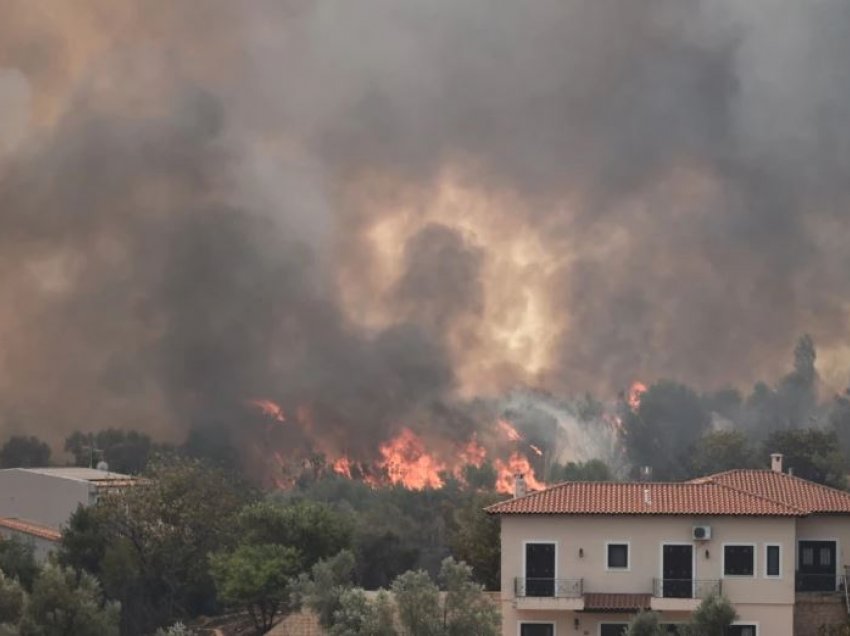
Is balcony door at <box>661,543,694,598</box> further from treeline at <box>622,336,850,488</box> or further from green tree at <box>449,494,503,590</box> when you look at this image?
treeline at <box>622,336,850,488</box>

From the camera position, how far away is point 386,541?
61062 millimetres

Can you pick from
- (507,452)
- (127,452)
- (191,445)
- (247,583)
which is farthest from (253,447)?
(247,583)

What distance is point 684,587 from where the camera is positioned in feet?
145

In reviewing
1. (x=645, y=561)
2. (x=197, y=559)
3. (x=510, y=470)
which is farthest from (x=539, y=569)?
(x=510, y=470)

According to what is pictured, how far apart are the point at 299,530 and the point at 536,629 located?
10.9 metres

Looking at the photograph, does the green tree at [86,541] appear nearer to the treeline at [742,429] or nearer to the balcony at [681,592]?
the balcony at [681,592]

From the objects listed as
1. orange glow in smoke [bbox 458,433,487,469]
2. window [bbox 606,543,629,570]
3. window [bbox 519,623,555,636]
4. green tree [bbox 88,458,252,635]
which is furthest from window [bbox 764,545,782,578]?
orange glow in smoke [bbox 458,433,487,469]

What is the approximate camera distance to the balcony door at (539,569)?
44.4 meters

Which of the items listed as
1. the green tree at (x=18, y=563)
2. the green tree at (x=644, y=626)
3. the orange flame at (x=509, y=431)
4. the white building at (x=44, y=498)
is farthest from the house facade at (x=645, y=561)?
the orange flame at (x=509, y=431)

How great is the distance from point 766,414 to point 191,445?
41782 mm

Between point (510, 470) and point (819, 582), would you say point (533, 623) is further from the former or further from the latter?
point (510, 470)

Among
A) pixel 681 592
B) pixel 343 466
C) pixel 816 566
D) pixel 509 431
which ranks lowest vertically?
pixel 681 592

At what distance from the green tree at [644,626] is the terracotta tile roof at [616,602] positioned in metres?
2.61

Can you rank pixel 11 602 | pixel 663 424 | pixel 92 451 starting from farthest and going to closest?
1. pixel 663 424
2. pixel 92 451
3. pixel 11 602
